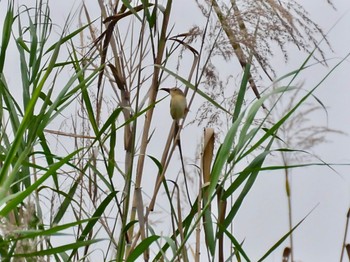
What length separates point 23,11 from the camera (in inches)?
74.7

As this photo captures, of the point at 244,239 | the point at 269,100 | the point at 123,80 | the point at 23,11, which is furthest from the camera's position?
the point at 23,11

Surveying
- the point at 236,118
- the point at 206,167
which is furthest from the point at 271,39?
the point at 206,167

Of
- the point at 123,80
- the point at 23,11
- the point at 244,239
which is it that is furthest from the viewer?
the point at 23,11

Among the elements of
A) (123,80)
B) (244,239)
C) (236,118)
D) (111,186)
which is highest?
(123,80)

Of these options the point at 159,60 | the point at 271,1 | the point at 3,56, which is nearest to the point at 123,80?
the point at 159,60

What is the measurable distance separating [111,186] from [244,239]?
11.3 inches

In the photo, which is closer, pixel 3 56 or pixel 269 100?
pixel 269 100

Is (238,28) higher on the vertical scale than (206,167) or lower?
higher

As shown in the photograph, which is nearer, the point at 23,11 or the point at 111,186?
the point at 111,186

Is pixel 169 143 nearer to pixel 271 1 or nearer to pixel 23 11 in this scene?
pixel 271 1

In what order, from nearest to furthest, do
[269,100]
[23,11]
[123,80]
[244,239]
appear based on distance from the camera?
1. [269,100]
2. [244,239]
3. [123,80]
4. [23,11]

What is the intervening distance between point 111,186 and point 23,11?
1.86 ft

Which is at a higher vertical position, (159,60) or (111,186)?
(159,60)

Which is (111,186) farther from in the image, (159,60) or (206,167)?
(159,60)
